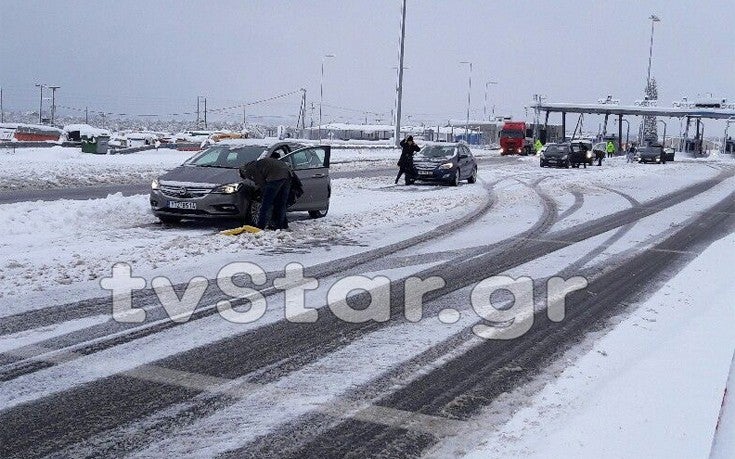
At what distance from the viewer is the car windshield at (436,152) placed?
27828mm

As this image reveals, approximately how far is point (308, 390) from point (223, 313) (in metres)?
2.39

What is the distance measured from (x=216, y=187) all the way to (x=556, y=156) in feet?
112

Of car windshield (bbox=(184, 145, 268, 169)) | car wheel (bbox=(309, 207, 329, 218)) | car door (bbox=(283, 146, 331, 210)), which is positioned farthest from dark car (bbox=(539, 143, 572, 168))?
car windshield (bbox=(184, 145, 268, 169))

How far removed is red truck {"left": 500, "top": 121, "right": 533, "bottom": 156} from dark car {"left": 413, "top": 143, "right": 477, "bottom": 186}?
38.0 metres

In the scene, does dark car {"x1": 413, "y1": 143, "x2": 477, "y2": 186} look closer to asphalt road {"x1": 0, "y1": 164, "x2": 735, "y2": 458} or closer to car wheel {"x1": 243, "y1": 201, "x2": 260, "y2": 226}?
car wheel {"x1": 243, "y1": 201, "x2": 260, "y2": 226}

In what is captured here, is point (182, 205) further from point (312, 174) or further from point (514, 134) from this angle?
point (514, 134)

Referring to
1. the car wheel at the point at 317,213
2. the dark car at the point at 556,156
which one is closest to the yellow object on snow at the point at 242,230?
the car wheel at the point at 317,213

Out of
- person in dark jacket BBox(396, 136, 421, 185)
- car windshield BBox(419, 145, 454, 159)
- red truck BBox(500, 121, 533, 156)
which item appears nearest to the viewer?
person in dark jacket BBox(396, 136, 421, 185)

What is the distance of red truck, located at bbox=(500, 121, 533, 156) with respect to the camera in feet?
217

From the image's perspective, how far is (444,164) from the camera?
27.0 metres

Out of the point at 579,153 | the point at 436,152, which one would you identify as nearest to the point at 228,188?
the point at 436,152

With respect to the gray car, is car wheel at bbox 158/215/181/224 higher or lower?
lower

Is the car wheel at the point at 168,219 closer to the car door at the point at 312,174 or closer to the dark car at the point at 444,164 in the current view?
the car door at the point at 312,174

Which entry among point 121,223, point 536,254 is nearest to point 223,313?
point 536,254
